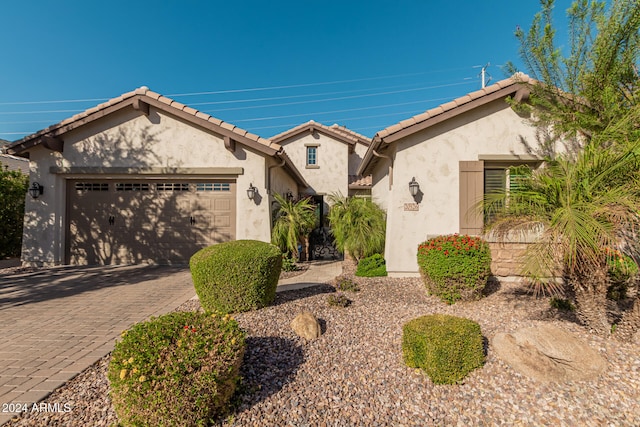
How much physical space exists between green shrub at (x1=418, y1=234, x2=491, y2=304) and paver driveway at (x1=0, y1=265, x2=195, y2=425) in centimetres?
459

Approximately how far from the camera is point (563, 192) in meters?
3.43

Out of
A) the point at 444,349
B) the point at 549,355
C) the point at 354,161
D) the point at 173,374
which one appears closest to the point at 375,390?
the point at 444,349

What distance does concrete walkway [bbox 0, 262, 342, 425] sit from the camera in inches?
118

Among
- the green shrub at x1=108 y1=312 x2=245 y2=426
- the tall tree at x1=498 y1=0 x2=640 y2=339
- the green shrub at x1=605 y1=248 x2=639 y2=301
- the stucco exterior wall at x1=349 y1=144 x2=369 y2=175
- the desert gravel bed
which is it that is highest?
the stucco exterior wall at x1=349 y1=144 x2=369 y2=175

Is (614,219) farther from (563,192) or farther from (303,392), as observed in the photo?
(303,392)

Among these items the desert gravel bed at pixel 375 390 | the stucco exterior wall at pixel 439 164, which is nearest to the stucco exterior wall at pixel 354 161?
the stucco exterior wall at pixel 439 164

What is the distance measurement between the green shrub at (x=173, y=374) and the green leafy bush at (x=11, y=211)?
35.2ft

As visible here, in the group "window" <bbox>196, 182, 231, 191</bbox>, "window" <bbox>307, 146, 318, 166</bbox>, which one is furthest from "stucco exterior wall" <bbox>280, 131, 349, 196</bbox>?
"window" <bbox>196, 182, 231, 191</bbox>

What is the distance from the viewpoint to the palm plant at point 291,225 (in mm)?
8859

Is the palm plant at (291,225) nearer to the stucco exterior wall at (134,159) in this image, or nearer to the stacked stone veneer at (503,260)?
the stucco exterior wall at (134,159)

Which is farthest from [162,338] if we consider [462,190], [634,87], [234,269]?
[634,87]

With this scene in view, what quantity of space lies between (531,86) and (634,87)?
1.63m

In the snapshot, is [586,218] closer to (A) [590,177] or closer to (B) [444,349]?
(A) [590,177]

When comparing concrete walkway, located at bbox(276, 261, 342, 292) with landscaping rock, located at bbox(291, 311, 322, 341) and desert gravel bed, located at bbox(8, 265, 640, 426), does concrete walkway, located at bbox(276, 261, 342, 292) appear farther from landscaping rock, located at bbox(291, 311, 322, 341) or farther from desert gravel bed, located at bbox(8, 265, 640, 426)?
desert gravel bed, located at bbox(8, 265, 640, 426)
